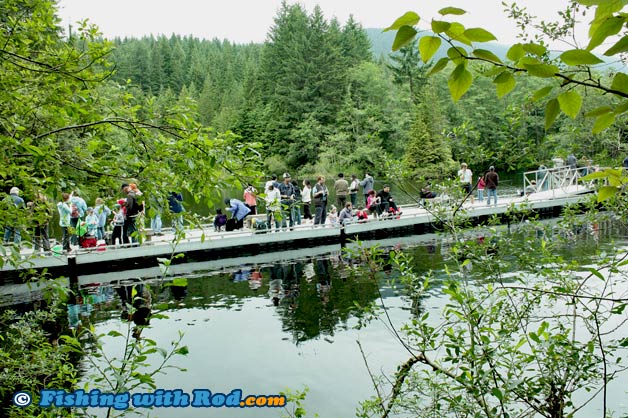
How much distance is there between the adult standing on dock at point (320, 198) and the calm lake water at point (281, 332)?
3674mm

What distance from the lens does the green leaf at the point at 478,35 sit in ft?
3.78

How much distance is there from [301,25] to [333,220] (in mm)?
50696

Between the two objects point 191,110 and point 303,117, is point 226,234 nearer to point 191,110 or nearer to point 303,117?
point 191,110

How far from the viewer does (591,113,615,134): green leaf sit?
4.17 feet

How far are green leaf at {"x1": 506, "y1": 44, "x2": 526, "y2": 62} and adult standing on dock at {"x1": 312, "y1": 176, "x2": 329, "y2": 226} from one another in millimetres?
18951

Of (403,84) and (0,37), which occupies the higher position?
(403,84)

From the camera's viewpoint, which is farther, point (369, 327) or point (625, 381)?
point (369, 327)

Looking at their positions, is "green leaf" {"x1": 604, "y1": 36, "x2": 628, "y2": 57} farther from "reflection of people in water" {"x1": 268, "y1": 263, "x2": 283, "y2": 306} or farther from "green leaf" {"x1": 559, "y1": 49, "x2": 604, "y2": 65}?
"reflection of people in water" {"x1": 268, "y1": 263, "x2": 283, "y2": 306}

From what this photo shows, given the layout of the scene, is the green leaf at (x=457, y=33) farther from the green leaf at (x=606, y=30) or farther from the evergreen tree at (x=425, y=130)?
the evergreen tree at (x=425, y=130)

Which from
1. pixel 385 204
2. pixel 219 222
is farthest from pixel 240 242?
pixel 385 204

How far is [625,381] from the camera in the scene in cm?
856

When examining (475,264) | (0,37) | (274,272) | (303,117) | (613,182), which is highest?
(303,117)

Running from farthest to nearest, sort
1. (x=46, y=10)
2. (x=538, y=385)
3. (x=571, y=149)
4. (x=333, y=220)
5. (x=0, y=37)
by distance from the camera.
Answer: (x=333, y=220), (x=571, y=149), (x=46, y=10), (x=0, y=37), (x=538, y=385)

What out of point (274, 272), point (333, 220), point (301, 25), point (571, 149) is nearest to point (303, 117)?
point (301, 25)
